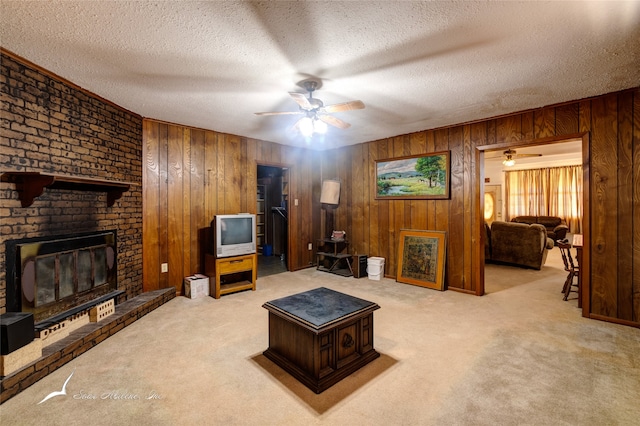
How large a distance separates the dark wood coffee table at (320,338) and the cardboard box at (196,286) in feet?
6.35

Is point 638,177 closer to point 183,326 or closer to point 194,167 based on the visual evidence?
point 183,326

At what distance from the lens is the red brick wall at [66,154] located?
2186 millimetres

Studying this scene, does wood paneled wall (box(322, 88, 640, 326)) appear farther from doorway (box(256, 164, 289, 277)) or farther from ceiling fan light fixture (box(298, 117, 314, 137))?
ceiling fan light fixture (box(298, 117, 314, 137))

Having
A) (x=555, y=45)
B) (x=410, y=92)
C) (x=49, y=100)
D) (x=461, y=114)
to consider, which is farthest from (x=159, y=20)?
(x=461, y=114)

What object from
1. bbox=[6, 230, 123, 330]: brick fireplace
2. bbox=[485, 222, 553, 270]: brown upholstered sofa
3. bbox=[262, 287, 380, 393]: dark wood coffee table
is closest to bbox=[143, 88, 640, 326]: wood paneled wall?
bbox=[6, 230, 123, 330]: brick fireplace

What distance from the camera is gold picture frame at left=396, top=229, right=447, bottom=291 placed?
168 inches

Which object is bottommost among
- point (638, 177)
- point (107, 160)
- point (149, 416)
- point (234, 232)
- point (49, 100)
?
point (149, 416)

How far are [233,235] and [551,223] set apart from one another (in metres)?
9.52

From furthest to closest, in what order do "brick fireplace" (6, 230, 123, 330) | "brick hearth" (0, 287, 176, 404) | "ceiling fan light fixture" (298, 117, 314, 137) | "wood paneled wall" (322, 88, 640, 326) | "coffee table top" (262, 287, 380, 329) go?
"wood paneled wall" (322, 88, 640, 326) < "ceiling fan light fixture" (298, 117, 314, 137) < "brick fireplace" (6, 230, 123, 330) < "coffee table top" (262, 287, 380, 329) < "brick hearth" (0, 287, 176, 404)

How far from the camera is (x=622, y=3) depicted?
1673mm

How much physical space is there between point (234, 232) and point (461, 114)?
11.0ft

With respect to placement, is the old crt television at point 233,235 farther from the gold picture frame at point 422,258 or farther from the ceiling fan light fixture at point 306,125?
the gold picture frame at point 422,258

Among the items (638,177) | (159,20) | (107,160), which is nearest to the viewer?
(159,20)

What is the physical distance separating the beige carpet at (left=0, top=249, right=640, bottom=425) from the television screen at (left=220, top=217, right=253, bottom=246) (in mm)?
1049
